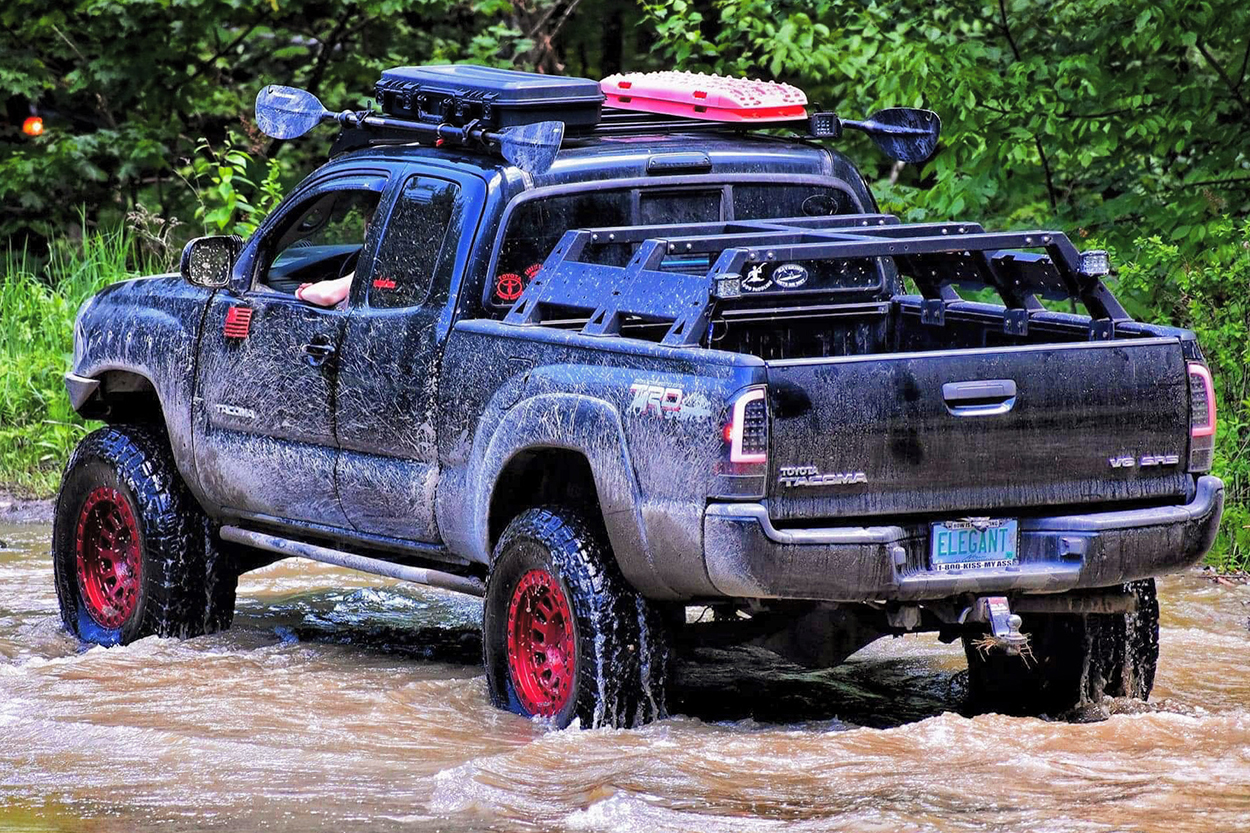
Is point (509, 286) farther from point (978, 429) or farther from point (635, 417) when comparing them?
point (978, 429)

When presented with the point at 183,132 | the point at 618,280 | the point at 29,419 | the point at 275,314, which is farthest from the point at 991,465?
the point at 183,132

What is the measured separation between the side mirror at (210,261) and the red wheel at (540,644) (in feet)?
6.75

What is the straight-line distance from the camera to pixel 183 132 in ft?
54.3

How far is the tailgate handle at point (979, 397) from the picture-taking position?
18.8 ft

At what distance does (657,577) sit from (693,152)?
1.92 metres

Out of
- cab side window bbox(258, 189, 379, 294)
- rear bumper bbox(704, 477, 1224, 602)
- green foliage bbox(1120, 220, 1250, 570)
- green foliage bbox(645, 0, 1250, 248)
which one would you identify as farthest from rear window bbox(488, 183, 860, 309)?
green foliage bbox(645, 0, 1250, 248)

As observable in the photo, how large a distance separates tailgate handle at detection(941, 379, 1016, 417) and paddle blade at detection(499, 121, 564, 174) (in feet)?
5.56

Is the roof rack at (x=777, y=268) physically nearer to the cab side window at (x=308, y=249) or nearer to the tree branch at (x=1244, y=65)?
the cab side window at (x=308, y=249)

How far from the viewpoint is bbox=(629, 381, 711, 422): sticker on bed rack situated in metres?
5.59

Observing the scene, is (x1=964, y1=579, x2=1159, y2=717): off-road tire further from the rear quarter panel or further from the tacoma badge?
the rear quarter panel

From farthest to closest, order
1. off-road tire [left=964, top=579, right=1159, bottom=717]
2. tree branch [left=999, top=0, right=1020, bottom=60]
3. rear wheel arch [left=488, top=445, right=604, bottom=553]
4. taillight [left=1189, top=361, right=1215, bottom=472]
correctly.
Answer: tree branch [left=999, top=0, right=1020, bottom=60] < off-road tire [left=964, top=579, right=1159, bottom=717] < rear wheel arch [left=488, top=445, right=604, bottom=553] < taillight [left=1189, top=361, right=1215, bottom=472]

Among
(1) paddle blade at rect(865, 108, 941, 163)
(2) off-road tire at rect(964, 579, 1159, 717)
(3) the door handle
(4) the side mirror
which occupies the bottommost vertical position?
(2) off-road tire at rect(964, 579, 1159, 717)

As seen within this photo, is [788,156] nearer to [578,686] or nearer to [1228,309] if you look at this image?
[578,686]

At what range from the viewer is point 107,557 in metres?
8.16
